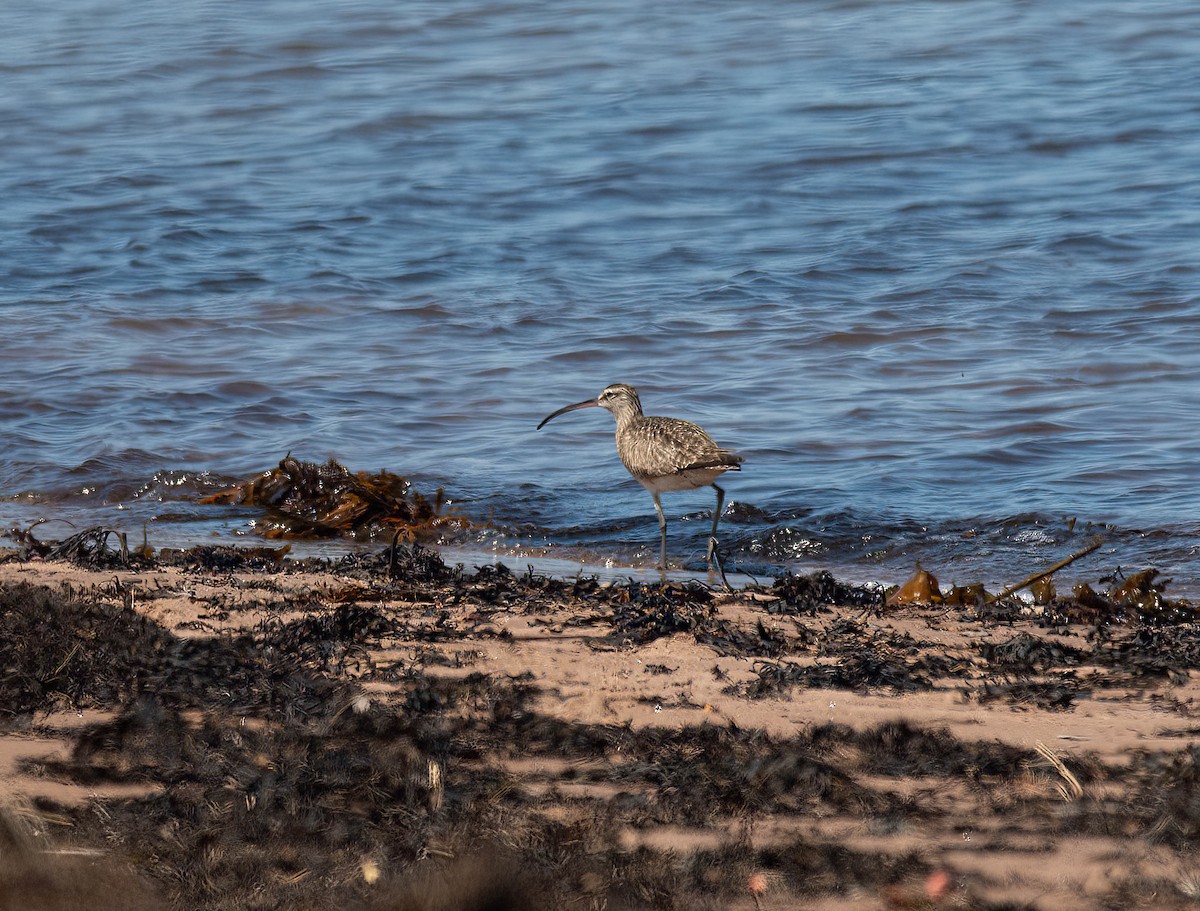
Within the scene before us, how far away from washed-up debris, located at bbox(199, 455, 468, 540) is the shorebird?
90cm

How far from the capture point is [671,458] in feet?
21.3

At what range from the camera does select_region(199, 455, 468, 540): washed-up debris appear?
7.07 metres

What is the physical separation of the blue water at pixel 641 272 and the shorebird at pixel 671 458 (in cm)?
34

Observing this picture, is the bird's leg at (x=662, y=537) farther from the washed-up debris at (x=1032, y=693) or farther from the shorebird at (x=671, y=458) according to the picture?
the washed-up debris at (x=1032, y=693)

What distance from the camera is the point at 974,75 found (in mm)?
16812

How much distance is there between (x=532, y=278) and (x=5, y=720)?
7723 mm

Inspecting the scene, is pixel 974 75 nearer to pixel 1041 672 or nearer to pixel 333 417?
pixel 333 417

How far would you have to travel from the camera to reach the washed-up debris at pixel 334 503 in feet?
23.2

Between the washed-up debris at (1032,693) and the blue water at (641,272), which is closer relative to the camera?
the washed-up debris at (1032,693)

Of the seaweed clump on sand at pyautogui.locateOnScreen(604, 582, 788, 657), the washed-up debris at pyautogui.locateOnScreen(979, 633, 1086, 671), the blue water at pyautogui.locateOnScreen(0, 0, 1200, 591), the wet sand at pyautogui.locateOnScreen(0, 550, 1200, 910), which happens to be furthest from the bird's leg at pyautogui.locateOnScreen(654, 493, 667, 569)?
the washed-up debris at pyautogui.locateOnScreen(979, 633, 1086, 671)

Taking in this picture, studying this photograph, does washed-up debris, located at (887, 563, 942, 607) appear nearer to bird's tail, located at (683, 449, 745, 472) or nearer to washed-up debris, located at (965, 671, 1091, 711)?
bird's tail, located at (683, 449, 745, 472)

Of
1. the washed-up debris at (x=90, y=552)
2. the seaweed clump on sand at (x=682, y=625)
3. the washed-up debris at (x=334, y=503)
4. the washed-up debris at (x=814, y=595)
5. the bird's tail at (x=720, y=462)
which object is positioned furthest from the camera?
the washed-up debris at (x=334, y=503)

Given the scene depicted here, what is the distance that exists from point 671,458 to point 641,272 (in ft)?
17.1

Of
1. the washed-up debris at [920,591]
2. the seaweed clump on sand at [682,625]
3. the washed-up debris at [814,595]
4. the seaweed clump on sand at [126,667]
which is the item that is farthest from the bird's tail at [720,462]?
the seaweed clump on sand at [126,667]
